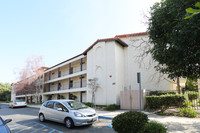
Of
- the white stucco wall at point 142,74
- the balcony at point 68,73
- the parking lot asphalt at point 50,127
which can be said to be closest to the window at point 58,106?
the parking lot asphalt at point 50,127

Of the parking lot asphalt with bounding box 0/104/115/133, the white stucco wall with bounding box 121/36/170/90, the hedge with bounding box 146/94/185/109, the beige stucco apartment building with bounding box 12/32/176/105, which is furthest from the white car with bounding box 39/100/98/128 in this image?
the white stucco wall with bounding box 121/36/170/90

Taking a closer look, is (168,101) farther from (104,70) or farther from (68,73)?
(68,73)

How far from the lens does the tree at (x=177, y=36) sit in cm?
583

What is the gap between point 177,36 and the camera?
6484 mm

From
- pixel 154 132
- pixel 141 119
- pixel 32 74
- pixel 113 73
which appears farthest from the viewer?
pixel 32 74

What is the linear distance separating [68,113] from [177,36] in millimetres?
6824

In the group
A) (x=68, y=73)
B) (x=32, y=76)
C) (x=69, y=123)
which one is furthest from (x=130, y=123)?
(x=32, y=76)

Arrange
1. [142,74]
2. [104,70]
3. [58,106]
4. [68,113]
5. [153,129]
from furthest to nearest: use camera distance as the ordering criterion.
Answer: [142,74] < [104,70] < [58,106] < [68,113] < [153,129]

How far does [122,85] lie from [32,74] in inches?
835

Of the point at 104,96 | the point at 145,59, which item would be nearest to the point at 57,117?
the point at 104,96

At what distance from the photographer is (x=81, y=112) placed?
313 inches

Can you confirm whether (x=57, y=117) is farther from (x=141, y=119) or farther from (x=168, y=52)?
(x=168, y=52)

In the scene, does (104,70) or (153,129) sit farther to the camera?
(104,70)

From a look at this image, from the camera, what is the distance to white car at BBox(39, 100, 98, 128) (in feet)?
25.2
